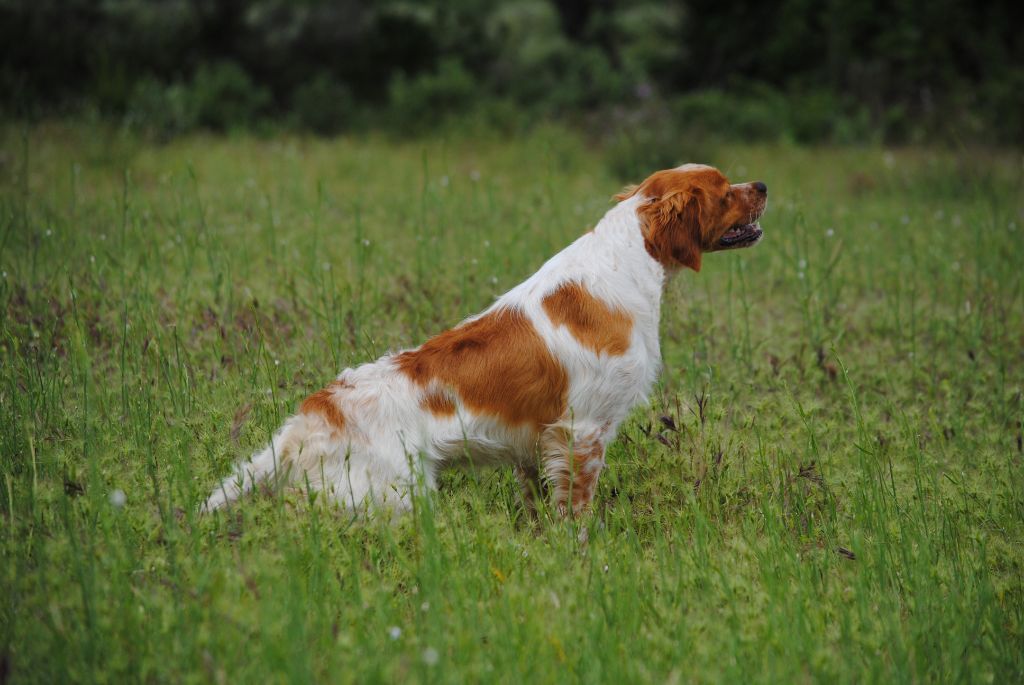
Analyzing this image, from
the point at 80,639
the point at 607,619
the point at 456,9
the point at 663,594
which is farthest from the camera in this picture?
the point at 456,9

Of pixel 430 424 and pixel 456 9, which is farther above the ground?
pixel 456 9

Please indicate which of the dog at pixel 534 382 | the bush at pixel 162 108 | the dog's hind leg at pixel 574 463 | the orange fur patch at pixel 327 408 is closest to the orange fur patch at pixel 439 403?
the dog at pixel 534 382

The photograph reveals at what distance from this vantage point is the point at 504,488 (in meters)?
3.73

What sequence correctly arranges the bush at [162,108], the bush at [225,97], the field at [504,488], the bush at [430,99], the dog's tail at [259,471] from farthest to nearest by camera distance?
the bush at [430,99] < the bush at [225,97] < the bush at [162,108] < the dog's tail at [259,471] < the field at [504,488]

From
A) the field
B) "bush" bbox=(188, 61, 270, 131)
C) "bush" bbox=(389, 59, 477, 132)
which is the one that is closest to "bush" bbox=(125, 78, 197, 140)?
"bush" bbox=(188, 61, 270, 131)

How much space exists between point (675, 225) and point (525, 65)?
28.6ft

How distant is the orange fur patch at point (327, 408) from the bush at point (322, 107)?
8.02 metres

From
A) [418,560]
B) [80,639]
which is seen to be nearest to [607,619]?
[418,560]

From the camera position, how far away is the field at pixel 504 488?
260 cm

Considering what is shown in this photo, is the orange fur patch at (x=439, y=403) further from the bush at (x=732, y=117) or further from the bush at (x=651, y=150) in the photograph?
the bush at (x=732, y=117)

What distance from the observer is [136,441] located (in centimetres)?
365

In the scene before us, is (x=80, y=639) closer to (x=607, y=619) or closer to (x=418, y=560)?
(x=418, y=560)

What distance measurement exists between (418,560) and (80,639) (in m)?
1.05

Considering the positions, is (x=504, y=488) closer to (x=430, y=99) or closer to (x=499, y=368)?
(x=499, y=368)
